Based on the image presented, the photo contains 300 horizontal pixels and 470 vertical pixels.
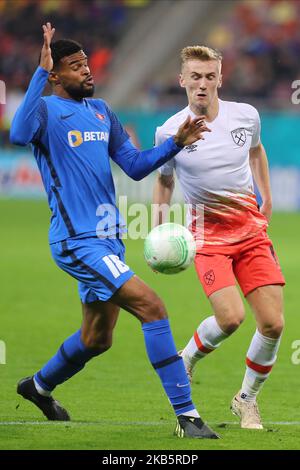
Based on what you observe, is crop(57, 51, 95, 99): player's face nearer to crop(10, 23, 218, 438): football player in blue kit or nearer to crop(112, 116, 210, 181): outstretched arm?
crop(10, 23, 218, 438): football player in blue kit

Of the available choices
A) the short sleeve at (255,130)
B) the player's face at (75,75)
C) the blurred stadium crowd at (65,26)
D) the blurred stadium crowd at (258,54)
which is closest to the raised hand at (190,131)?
the player's face at (75,75)

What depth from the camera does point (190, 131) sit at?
21.4 feet

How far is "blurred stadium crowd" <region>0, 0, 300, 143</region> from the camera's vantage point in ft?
91.9

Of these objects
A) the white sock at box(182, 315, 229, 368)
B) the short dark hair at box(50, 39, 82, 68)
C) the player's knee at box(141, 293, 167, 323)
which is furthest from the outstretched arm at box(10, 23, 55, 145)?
the white sock at box(182, 315, 229, 368)

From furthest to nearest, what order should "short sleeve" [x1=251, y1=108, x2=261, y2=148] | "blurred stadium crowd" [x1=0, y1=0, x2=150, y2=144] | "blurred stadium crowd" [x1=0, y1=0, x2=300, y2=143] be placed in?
1. "blurred stadium crowd" [x1=0, y1=0, x2=150, y2=144]
2. "blurred stadium crowd" [x1=0, y1=0, x2=300, y2=143]
3. "short sleeve" [x1=251, y1=108, x2=261, y2=148]

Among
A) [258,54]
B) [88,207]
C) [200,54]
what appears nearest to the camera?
[88,207]

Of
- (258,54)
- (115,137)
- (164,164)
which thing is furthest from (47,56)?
(258,54)

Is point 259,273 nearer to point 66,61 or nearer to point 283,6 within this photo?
point 66,61

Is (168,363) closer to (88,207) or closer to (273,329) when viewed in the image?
(273,329)

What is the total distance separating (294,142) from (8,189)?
305 inches

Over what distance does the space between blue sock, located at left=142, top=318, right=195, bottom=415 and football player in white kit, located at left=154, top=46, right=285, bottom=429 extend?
0.86 m

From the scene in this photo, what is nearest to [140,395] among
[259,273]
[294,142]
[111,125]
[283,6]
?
[259,273]

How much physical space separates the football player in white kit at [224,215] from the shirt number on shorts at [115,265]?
966 mm

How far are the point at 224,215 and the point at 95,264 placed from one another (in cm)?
133
